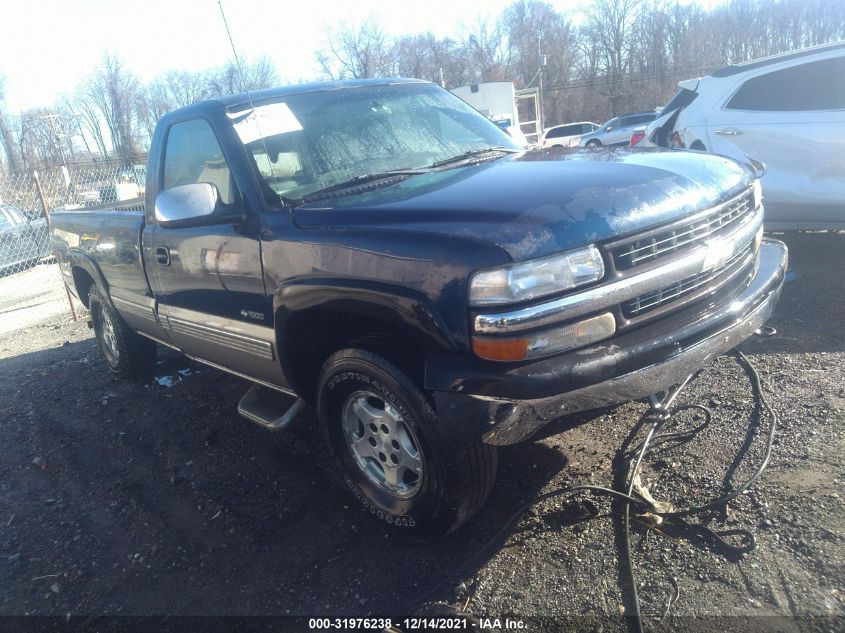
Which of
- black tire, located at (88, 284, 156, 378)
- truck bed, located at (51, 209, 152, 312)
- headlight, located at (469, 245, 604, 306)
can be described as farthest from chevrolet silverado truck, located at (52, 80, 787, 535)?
black tire, located at (88, 284, 156, 378)

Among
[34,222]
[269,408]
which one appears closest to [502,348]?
[269,408]

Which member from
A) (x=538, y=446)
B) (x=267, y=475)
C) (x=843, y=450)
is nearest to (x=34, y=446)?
(x=267, y=475)

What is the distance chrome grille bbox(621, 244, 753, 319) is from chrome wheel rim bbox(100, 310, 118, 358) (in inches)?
175

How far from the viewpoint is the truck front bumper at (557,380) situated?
2.27 m

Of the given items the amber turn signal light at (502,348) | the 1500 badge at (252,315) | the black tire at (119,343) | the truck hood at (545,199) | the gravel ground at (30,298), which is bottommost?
the gravel ground at (30,298)

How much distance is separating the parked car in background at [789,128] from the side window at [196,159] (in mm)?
4761

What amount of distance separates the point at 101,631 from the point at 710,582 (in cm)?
238

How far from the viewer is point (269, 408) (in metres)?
3.72

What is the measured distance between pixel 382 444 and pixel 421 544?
1.58ft

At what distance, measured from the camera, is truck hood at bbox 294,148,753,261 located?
2338 millimetres

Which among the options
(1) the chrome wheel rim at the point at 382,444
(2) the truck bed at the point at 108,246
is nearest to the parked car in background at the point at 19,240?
(2) the truck bed at the point at 108,246

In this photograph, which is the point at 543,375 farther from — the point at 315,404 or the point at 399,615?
the point at 315,404

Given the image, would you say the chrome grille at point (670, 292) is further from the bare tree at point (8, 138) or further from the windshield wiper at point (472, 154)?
the bare tree at point (8, 138)

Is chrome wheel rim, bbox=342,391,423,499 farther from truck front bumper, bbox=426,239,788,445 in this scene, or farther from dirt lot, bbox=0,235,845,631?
truck front bumper, bbox=426,239,788,445
